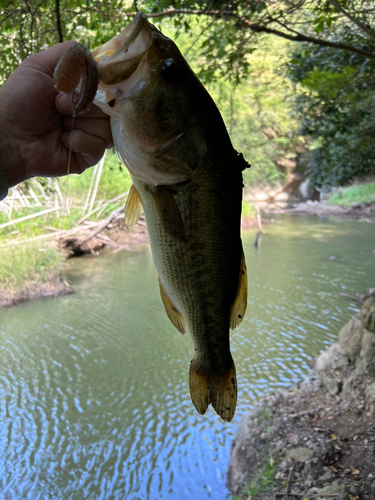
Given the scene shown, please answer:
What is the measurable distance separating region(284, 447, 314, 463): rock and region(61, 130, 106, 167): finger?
3714 mm

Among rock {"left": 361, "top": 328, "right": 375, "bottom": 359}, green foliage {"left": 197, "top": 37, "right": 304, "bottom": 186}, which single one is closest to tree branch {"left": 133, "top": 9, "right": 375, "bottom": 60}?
rock {"left": 361, "top": 328, "right": 375, "bottom": 359}

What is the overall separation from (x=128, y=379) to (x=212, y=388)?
207 inches

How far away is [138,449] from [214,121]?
4927 millimetres

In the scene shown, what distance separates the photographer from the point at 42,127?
149cm

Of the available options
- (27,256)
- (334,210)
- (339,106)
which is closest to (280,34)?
(339,106)

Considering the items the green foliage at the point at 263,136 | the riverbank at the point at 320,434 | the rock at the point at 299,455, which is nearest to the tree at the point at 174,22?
the riverbank at the point at 320,434

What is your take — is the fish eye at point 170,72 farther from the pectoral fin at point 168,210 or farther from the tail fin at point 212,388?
the tail fin at point 212,388

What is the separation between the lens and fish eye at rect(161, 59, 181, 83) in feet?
3.70

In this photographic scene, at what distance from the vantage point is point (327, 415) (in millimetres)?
4625

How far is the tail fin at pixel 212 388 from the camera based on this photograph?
4.97ft

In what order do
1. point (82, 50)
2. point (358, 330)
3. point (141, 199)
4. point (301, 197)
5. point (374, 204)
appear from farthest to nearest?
point (301, 197), point (374, 204), point (358, 330), point (141, 199), point (82, 50)

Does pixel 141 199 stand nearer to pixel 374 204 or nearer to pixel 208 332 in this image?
pixel 208 332

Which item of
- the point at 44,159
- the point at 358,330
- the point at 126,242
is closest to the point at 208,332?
the point at 44,159

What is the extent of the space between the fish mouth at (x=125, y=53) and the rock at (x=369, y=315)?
4.86 meters
